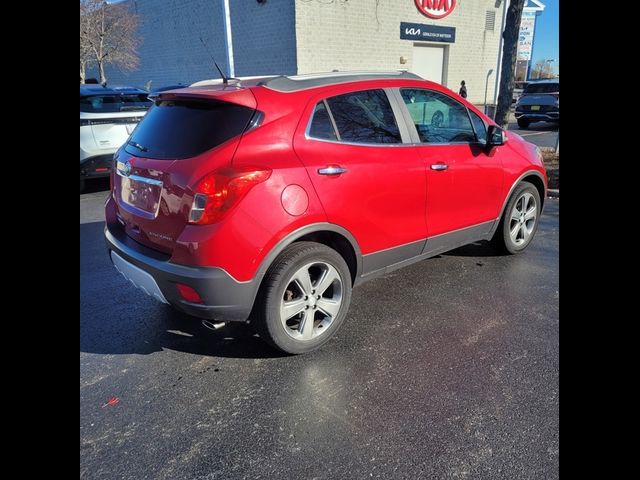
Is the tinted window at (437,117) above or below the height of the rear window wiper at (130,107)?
below

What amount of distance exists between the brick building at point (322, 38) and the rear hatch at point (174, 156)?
43.3ft

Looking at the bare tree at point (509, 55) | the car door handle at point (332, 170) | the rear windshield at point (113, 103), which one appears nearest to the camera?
the car door handle at point (332, 170)

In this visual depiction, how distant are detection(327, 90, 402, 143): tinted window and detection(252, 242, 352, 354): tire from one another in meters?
0.84

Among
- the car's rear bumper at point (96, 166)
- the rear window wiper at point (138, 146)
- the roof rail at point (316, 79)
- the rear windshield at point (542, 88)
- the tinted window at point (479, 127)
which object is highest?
the rear windshield at point (542, 88)

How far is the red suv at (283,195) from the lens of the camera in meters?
2.67

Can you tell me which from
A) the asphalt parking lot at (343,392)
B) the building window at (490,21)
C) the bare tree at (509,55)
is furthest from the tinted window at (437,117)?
the building window at (490,21)

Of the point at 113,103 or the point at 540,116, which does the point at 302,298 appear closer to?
the point at 113,103

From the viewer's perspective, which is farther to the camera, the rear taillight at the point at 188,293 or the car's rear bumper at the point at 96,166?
the car's rear bumper at the point at 96,166

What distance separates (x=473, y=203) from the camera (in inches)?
160

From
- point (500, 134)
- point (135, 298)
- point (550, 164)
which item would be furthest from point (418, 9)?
point (135, 298)

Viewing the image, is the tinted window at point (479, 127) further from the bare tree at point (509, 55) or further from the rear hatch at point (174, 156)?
the bare tree at point (509, 55)

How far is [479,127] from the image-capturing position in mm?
4176

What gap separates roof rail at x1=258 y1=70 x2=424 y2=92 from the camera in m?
3.03
